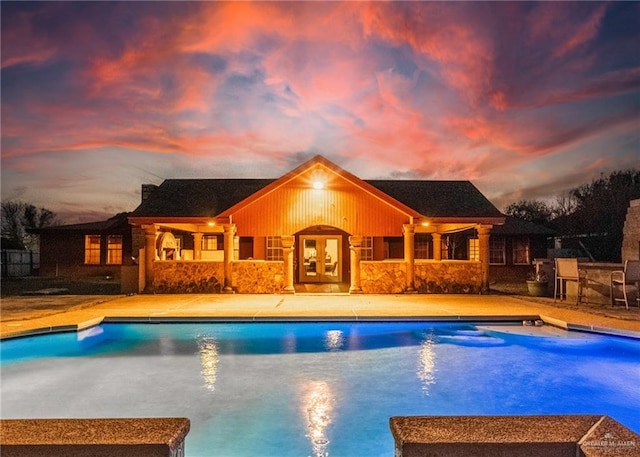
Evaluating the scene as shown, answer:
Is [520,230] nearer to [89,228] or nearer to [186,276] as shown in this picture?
[186,276]

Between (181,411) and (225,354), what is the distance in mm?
2653

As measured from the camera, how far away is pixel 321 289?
18422 millimetres

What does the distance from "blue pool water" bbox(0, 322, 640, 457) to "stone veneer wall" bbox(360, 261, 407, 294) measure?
579cm

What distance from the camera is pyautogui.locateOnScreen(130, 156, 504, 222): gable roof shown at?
54.2 feet

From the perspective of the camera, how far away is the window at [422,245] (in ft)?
78.9

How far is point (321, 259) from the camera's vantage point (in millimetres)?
21641

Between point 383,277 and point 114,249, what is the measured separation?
50.2ft

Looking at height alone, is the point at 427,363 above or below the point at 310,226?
below

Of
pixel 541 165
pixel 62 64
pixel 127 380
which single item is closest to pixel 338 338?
pixel 127 380

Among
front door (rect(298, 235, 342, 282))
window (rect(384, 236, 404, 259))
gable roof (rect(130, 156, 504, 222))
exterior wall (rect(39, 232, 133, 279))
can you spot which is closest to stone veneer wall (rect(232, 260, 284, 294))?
gable roof (rect(130, 156, 504, 222))

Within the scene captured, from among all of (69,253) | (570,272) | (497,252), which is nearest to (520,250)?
(497,252)

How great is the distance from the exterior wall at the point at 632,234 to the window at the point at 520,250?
6.97m

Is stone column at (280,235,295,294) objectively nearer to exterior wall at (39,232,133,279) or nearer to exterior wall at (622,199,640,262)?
exterior wall at (39,232,133,279)

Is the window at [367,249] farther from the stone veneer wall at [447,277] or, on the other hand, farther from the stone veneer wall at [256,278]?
the stone veneer wall at [256,278]
